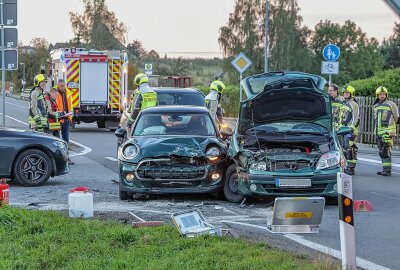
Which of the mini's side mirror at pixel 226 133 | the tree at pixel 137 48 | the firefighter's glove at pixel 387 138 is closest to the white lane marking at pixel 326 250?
the mini's side mirror at pixel 226 133

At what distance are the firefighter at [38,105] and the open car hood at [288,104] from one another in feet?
18.5

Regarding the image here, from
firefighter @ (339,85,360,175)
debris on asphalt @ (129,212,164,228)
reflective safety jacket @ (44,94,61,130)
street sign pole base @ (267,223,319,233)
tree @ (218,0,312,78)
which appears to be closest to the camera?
debris on asphalt @ (129,212,164,228)

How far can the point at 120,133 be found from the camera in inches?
517

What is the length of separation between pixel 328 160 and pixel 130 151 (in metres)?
2.93

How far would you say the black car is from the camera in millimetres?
13211

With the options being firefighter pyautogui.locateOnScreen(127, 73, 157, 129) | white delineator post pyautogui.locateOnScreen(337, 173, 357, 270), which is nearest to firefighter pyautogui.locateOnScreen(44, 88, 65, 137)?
firefighter pyautogui.locateOnScreen(127, 73, 157, 129)

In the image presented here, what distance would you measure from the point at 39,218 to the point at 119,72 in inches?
866

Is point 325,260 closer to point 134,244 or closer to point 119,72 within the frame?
point 134,244

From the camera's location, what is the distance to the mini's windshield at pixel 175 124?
12406 millimetres

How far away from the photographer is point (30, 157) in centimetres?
1339

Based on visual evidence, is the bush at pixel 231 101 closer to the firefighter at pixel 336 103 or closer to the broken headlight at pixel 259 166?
the firefighter at pixel 336 103

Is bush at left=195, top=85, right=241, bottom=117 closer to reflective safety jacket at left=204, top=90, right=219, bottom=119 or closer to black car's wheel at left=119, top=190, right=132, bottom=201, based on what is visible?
reflective safety jacket at left=204, top=90, right=219, bottom=119

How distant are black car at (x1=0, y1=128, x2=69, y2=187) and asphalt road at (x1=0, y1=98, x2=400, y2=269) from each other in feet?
0.84

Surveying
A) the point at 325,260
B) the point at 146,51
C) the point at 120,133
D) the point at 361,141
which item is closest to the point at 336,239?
the point at 325,260
